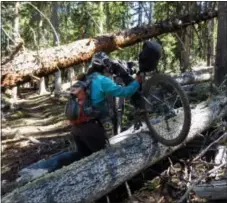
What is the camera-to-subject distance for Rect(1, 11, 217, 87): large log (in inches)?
247

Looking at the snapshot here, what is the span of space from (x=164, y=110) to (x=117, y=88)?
978 mm

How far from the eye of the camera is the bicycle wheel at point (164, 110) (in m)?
5.49

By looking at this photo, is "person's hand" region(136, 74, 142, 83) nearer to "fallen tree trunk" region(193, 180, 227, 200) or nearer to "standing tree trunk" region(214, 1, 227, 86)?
"fallen tree trunk" region(193, 180, 227, 200)

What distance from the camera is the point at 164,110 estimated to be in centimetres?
580

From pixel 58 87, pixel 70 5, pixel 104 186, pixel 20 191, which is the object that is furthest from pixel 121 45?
pixel 70 5

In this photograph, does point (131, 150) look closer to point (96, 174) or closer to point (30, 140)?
point (96, 174)

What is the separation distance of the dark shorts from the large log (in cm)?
135

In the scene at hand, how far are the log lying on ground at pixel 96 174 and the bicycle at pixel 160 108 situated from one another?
0.21 m

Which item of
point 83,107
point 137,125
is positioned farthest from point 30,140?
point 83,107

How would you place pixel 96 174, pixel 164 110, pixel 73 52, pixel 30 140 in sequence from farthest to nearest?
1. pixel 30 140
2. pixel 73 52
3. pixel 164 110
4. pixel 96 174

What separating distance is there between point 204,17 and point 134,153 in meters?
6.40

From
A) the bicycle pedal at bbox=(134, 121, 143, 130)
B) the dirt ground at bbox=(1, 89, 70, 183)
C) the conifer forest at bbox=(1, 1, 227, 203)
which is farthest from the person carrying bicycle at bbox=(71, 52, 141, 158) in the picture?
the dirt ground at bbox=(1, 89, 70, 183)

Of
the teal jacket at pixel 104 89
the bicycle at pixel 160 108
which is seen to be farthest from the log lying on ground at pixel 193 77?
the teal jacket at pixel 104 89

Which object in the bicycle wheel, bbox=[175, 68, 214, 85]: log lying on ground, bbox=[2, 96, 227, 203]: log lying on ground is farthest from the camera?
bbox=[175, 68, 214, 85]: log lying on ground
